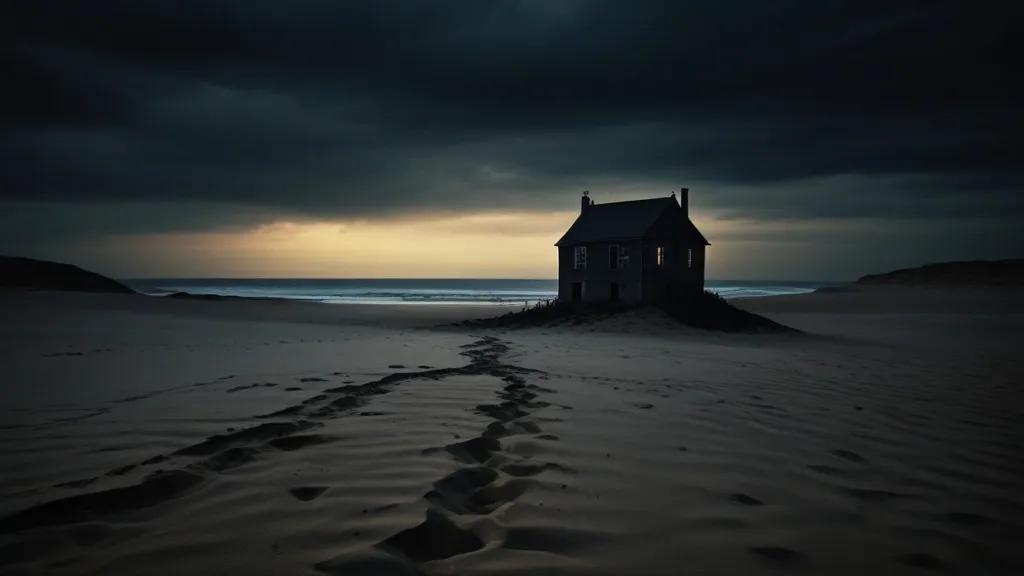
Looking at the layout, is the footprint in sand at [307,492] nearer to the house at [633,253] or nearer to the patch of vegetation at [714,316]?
the patch of vegetation at [714,316]

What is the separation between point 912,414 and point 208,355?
11.1 m

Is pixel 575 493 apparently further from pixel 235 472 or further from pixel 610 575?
pixel 235 472

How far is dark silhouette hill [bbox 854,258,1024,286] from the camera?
8012 cm

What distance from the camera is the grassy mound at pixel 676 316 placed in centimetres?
2008

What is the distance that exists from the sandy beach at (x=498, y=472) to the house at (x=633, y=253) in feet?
51.8

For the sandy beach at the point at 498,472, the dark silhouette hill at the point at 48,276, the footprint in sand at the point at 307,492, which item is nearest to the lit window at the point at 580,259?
the sandy beach at the point at 498,472

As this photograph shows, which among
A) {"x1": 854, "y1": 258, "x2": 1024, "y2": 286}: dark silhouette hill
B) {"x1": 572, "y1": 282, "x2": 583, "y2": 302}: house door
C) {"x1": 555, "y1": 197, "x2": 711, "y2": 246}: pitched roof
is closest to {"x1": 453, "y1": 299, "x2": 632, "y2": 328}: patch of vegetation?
{"x1": 572, "y1": 282, "x2": 583, "y2": 302}: house door

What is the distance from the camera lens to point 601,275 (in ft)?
82.9

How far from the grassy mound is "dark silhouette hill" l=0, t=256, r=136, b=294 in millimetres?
36424

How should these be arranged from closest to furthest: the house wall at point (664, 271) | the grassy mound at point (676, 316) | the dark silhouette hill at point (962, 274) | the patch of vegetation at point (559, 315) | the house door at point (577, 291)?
the grassy mound at point (676, 316) < the patch of vegetation at point (559, 315) < the house wall at point (664, 271) < the house door at point (577, 291) < the dark silhouette hill at point (962, 274)

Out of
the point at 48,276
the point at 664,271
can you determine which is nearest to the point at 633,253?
the point at 664,271

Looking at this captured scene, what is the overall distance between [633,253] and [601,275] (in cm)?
202

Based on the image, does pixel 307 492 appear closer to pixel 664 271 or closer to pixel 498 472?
pixel 498 472

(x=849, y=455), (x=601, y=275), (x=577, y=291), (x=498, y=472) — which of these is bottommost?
(x=849, y=455)
